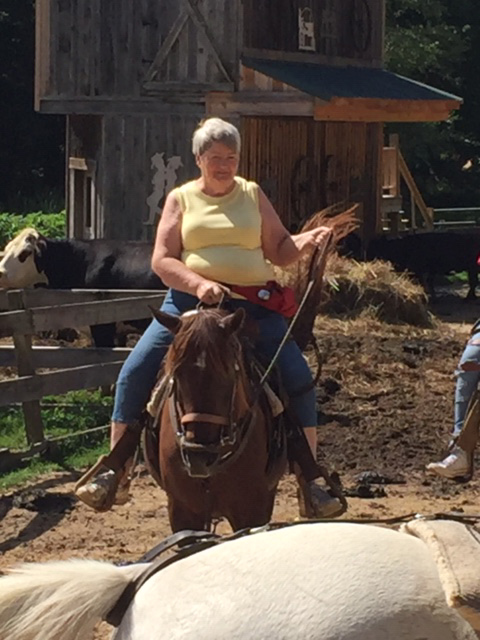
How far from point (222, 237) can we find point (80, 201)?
16710 millimetres

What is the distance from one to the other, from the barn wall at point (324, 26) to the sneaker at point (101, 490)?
14.9 meters

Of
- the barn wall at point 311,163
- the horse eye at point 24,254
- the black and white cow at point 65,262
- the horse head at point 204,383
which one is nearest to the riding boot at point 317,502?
the horse head at point 204,383

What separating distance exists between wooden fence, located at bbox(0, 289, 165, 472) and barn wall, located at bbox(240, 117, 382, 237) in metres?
8.62

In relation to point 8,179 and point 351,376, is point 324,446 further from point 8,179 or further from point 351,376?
point 8,179

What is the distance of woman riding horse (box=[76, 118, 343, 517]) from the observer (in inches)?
226

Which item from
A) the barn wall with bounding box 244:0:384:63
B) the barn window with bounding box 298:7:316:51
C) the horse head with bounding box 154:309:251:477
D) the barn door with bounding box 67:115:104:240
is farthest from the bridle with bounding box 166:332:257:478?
the barn window with bounding box 298:7:316:51

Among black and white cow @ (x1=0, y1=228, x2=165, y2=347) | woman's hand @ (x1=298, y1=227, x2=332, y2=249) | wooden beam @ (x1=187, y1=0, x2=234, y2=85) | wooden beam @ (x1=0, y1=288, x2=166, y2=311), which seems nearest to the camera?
woman's hand @ (x1=298, y1=227, x2=332, y2=249)

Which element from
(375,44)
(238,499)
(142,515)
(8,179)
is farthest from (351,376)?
(8,179)

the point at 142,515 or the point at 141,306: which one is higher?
the point at 141,306

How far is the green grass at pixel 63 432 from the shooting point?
32.0 ft

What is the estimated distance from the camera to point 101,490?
19.4 ft

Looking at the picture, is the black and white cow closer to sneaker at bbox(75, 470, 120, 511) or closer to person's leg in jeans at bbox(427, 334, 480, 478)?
person's leg in jeans at bbox(427, 334, 480, 478)

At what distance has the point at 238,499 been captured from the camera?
554 centimetres

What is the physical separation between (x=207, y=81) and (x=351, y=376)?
8.01 metres
